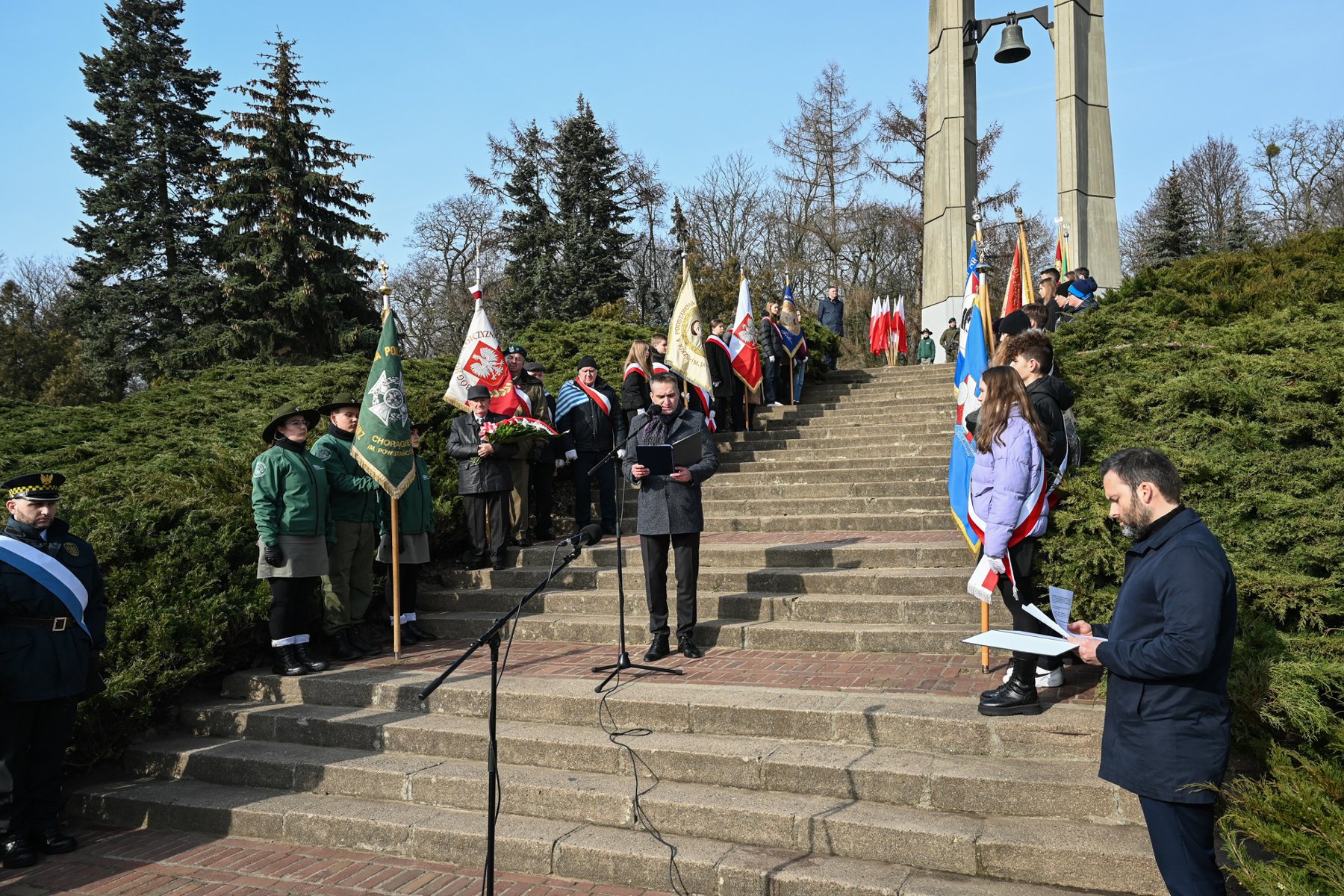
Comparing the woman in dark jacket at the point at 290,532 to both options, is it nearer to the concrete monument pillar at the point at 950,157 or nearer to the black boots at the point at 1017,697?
the black boots at the point at 1017,697

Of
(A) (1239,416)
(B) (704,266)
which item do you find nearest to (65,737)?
(A) (1239,416)

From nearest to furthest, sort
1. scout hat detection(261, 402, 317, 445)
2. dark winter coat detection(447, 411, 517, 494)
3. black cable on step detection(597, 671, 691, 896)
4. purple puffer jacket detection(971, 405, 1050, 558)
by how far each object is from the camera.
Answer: black cable on step detection(597, 671, 691, 896) → purple puffer jacket detection(971, 405, 1050, 558) → scout hat detection(261, 402, 317, 445) → dark winter coat detection(447, 411, 517, 494)

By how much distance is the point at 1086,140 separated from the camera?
65.2 feet

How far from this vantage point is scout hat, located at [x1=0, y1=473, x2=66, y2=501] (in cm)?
556

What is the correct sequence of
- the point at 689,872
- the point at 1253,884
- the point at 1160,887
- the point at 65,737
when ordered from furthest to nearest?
the point at 65,737
the point at 689,872
the point at 1160,887
the point at 1253,884

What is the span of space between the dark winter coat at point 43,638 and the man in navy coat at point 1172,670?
5602mm

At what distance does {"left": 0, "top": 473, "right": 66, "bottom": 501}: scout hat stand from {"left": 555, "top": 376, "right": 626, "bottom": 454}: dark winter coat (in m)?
5.59

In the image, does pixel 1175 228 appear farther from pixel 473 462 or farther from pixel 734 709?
pixel 734 709

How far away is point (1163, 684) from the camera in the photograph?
3205 mm

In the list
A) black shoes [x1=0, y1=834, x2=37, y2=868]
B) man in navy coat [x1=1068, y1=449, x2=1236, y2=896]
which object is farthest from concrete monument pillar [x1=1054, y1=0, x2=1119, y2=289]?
black shoes [x1=0, y1=834, x2=37, y2=868]

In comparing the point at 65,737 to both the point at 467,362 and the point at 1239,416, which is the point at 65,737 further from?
the point at 1239,416

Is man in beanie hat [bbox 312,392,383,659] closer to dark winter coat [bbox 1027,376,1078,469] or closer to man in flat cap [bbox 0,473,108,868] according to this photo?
man in flat cap [bbox 0,473,108,868]

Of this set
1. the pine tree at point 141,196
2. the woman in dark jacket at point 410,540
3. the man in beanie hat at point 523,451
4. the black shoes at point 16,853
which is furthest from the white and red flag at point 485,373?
the pine tree at point 141,196

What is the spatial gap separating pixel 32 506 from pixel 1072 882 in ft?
19.7
